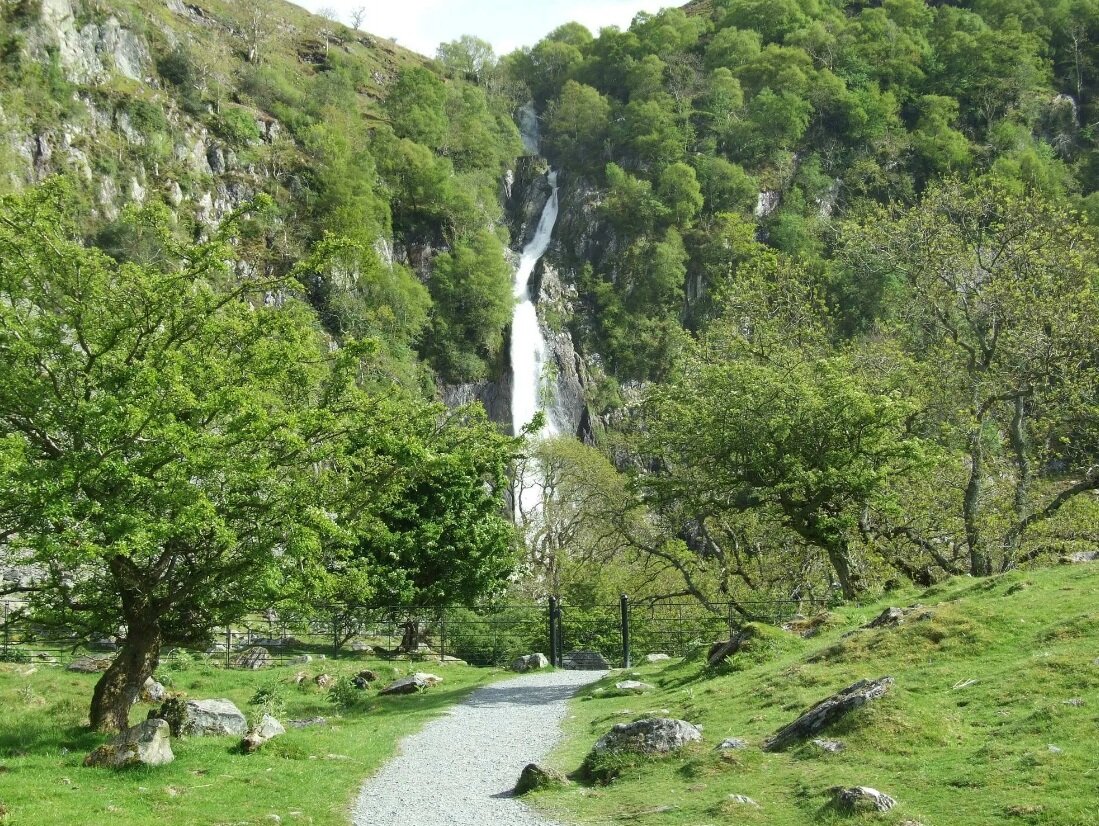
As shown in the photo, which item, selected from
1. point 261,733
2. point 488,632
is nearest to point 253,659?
point 488,632

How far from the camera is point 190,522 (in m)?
11.6

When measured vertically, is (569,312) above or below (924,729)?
above

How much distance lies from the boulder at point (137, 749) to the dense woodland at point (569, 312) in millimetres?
1797

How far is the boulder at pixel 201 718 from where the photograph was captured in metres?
13.6

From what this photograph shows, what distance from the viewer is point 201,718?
45.9ft

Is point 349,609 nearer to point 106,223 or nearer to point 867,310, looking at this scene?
point 106,223

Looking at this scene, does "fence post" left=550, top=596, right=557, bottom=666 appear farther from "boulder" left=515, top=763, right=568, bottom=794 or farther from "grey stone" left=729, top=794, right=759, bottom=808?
"grey stone" left=729, top=794, right=759, bottom=808

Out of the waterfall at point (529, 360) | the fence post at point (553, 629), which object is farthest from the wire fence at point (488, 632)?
the waterfall at point (529, 360)

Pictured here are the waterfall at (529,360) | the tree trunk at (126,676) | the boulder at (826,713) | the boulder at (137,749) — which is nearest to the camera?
the boulder at (826,713)

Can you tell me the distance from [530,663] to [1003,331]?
1729 centimetres

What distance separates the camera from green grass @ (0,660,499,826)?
10008mm

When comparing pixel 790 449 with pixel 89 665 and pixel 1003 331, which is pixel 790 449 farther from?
pixel 89 665

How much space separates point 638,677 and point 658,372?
5792 cm

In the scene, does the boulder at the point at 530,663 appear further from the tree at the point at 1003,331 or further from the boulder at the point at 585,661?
the tree at the point at 1003,331
